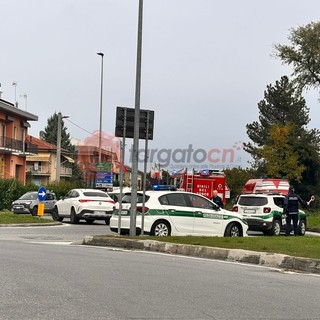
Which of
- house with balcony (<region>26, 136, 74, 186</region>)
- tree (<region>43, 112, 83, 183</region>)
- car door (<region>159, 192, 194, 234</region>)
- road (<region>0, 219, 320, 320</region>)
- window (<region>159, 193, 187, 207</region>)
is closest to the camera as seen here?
road (<region>0, 219, 320, 320</region>)

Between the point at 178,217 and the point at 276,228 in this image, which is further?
the point at 276,228

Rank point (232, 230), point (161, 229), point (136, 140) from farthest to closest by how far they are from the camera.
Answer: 1. point (232, 230)
2. point (161, 229)
3. point (136, 140)

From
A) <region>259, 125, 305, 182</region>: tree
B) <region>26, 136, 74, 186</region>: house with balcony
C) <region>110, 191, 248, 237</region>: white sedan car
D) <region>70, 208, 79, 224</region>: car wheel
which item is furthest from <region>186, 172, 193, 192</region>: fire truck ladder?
<region>26, 136, 74, 186</region>: house with balcony

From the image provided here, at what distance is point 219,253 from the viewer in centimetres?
1305

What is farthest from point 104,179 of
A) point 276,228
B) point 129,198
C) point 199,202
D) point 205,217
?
point 205,217

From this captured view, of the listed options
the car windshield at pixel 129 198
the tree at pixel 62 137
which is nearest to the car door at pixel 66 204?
the car windshield at pixel 129 198

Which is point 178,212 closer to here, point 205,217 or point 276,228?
point 205,217

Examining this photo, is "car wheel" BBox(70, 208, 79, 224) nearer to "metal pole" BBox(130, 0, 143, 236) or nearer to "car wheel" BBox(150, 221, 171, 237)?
"car wheel" BBox(150, 221, 171, 237)

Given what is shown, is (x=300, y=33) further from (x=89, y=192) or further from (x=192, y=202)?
(x=192, y=202)

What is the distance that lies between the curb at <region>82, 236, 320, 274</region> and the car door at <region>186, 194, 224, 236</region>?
9.26 ft

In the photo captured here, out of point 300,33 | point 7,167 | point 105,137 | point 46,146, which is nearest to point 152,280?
point 300,33

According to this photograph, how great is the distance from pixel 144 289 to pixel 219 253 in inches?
189

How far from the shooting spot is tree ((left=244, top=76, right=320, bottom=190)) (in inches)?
2072

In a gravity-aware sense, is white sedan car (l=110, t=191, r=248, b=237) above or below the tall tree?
below
